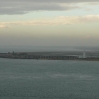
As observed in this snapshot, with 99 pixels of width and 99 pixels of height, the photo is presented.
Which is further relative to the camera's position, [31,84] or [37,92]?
[31,84]

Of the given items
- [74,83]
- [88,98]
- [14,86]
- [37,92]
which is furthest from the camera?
[74,83]

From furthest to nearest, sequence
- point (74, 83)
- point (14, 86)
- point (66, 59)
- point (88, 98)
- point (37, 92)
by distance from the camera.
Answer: point (66, 59)
point (74, 83)
point (14, 86)
point (37, 92)
point (88, 98)

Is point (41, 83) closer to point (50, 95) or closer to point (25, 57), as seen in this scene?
point (50, 95)

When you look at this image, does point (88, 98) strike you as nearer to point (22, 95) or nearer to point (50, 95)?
point (50, 95)

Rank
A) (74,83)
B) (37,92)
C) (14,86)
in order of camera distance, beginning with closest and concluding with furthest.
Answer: (37,92), (14,86), (74,83)

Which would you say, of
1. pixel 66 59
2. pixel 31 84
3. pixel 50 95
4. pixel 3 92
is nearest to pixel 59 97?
pixel 50 95

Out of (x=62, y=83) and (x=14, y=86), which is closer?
(x=14, y=86)

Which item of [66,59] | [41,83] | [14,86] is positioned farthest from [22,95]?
[66,59]

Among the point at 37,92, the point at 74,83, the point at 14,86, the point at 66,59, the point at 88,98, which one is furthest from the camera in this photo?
the point at 66,59
